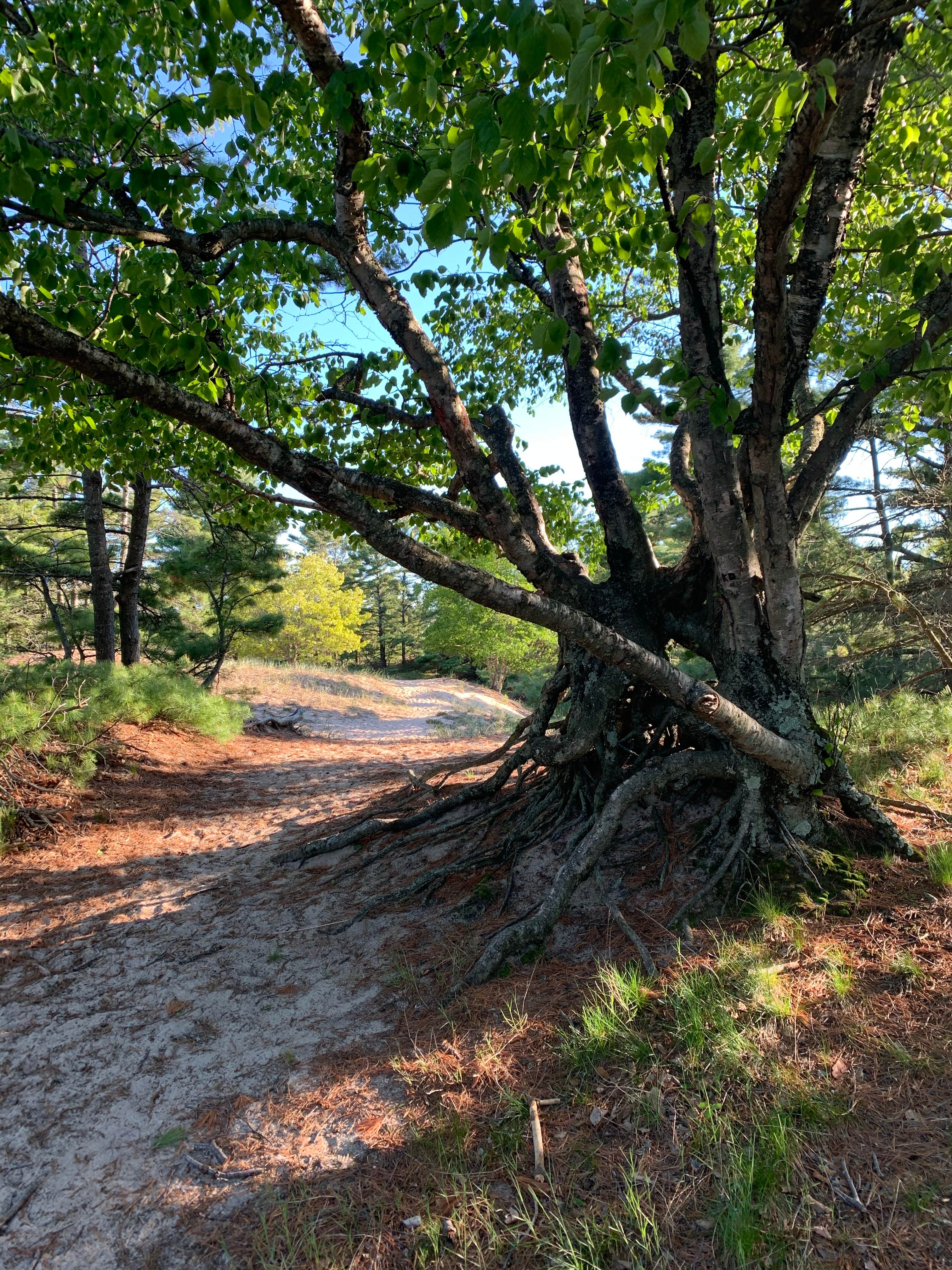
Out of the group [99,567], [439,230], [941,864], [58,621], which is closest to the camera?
[439,230]

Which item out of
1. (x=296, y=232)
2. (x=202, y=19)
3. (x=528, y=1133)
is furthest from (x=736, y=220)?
(x=528, y=1133)

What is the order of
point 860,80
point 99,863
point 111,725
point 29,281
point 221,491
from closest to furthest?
point 860,80 < point 29,281 < point 99,863 < point 221,491 < point 111,725

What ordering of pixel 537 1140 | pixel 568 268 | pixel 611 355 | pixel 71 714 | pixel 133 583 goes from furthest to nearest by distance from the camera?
pixel 133 583
pixel 71 714
pixel 568 268
pixel 611 355
pixel 537 1140

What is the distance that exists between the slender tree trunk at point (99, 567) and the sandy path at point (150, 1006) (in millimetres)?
3972

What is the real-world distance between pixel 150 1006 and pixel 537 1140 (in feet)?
8.02

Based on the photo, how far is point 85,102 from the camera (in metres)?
3.93

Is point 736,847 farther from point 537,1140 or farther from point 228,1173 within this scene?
point 228,1173

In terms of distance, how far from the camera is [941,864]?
3387 mm

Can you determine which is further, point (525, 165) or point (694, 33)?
point (525, 165)

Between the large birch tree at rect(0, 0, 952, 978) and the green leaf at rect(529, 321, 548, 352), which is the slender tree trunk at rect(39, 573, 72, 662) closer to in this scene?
the large birch tree at rect(0, 0, 952, 978)

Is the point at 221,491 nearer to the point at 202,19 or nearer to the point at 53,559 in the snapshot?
the point at 202,19

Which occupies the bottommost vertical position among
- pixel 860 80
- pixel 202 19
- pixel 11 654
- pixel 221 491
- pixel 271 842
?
pixel 271 842

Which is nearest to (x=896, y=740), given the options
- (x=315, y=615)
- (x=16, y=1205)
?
(x=16, y=1205)

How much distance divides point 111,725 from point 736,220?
8.88m
